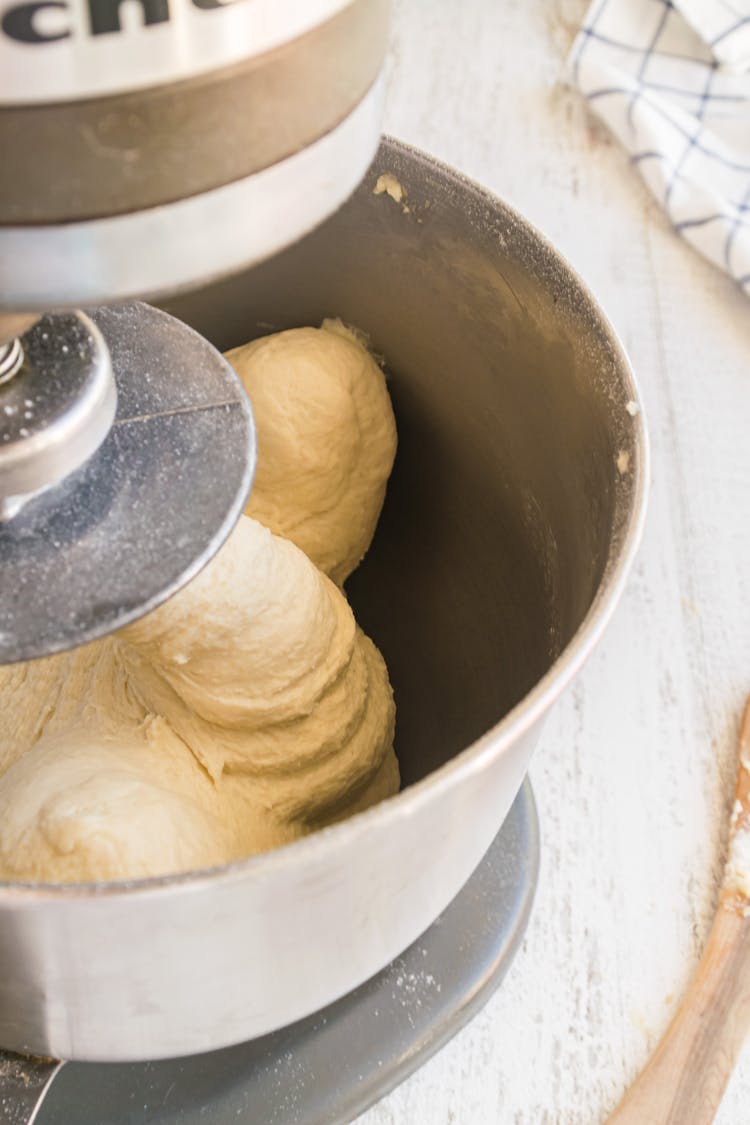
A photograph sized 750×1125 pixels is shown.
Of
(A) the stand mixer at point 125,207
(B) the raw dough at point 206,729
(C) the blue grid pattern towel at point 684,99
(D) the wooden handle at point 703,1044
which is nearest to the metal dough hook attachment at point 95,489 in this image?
(A) the stand mixer at point 125,207

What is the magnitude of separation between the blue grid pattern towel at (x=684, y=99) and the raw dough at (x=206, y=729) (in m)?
0.50

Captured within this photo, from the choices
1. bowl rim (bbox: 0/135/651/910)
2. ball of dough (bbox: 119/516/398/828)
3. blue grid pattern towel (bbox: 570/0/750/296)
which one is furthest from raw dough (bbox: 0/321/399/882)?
blue grid pattern towel (bbox: 570/0/750/296)

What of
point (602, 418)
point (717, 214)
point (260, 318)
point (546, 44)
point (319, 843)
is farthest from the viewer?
point (546, 44)

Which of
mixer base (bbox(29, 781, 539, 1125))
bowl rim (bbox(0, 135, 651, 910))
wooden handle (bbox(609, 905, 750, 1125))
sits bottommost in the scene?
wooden handle (bbox(609, 905, 750, 1125))

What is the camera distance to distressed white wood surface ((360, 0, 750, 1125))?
2.05ft

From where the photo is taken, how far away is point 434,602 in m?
0.76

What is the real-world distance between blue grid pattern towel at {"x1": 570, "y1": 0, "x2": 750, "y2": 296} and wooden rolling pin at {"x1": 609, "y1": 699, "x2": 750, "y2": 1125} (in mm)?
607

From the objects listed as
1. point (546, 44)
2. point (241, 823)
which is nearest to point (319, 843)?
point (241, 823)

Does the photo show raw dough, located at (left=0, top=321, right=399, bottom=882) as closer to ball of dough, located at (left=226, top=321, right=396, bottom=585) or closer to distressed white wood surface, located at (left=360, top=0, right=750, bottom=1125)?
ball of dough, located at (left=226, top=321, right=396, bottom=585)

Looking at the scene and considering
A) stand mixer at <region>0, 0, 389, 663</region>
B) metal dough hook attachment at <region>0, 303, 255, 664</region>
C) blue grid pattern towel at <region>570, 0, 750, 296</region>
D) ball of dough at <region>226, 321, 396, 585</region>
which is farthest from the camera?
blue grid pattern towel at <region>570, 0, 750, 296</region>

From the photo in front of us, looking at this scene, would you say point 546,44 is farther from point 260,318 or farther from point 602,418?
point 602,418

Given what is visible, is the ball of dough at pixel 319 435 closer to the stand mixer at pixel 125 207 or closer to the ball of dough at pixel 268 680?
the ball of dough at pixel 268 680

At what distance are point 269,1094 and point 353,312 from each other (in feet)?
1.62

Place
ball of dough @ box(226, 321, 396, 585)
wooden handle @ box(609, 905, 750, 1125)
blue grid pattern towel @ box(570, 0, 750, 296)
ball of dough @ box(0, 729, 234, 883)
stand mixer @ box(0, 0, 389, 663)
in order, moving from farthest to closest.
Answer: blue grid pattern towel @ box(570, 0, 750, 296), ball of dough @ box(226, 321, 396, 585), wooden handle @ box(609, 905, 750, 1125), ball of dough @ box(0, 729, 234, 883), stand mixer @ box(0, 0, 389, 663)
